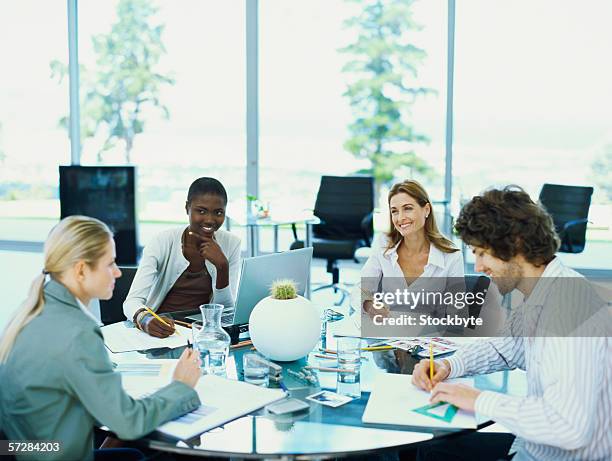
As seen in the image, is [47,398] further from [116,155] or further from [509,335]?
[116,155]

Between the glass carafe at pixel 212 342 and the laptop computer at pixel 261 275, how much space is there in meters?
0.17

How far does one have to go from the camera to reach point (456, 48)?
6.97m

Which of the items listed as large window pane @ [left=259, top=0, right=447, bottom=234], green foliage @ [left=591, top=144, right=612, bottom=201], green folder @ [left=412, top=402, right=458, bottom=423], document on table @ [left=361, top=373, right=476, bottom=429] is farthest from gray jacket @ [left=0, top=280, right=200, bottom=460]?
green foliage @ [left=591, top=144, right=612, bottom=201]

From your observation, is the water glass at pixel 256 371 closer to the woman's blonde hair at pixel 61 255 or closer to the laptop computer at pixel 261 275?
the laptop computer at pixel 261 275

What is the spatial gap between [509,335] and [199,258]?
1468mm

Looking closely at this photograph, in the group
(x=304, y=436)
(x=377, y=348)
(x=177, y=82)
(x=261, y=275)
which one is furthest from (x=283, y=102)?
(x=304, y=436)

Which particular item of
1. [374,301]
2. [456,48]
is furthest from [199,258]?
[456,48]

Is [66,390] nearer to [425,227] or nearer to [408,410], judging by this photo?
[408,410]

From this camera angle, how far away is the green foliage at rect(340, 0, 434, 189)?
278 inches

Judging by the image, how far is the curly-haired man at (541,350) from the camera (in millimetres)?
1732

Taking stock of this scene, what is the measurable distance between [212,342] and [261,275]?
1.04 feet

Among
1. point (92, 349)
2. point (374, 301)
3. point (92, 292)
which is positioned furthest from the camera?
point (374, 301)

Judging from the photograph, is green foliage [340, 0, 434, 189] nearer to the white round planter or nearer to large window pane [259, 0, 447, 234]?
large window pane [259, 0, 447, 234]

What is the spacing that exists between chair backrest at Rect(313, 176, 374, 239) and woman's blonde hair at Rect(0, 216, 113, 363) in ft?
15.0
